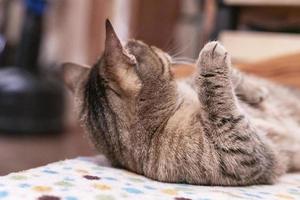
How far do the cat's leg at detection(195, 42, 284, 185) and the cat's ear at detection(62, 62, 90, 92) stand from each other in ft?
1.17

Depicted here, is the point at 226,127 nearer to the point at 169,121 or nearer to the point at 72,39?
the point at 169,121

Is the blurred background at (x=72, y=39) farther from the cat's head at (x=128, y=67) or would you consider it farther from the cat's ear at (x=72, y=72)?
the cat's head at (x=128, y=67)

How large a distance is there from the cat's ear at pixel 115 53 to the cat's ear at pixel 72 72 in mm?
211

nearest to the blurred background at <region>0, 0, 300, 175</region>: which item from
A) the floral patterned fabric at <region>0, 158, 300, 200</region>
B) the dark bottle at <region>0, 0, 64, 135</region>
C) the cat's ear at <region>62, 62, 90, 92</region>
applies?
the dark bottle at <region>0, 0, 64, 135</region>

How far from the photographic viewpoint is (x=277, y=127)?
140 cm

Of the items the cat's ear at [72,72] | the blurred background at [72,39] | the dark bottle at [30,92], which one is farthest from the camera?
the dark bottle at [30,92]

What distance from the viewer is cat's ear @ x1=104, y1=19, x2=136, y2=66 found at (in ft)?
3.54

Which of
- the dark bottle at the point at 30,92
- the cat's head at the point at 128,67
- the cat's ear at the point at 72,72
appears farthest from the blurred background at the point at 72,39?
the cat's head at the point at 128,67

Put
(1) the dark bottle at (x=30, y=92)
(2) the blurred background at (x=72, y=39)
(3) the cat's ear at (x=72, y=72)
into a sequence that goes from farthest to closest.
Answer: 1. (1) the dark bottle at (x=30, y=92)
2. (2) the blurred background at (x=72, y=39)
3. (3) the cat's ear at (x=72, y=72)

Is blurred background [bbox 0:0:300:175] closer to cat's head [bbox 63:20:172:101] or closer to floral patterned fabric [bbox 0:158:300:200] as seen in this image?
cat's head [bbox 63:20:172:101]

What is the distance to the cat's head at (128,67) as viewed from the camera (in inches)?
44.0

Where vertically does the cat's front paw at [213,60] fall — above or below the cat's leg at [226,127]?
above

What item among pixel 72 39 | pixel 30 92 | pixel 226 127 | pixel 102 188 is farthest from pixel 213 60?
pixel 72 39

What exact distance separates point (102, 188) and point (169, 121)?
29cm
